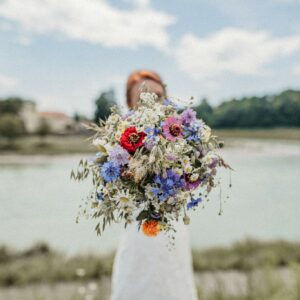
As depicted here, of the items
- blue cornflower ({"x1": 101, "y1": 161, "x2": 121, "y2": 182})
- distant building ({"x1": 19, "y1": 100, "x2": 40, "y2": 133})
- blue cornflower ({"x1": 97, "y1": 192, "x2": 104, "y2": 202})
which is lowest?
blue cornflower ({"x1": 97, "y1": 192, "x2": 104, "y2": 202})

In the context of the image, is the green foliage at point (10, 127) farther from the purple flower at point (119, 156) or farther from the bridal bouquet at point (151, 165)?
the purple flower at point (119, 156)

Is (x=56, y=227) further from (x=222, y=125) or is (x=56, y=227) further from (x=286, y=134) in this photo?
(x=286, y=134)

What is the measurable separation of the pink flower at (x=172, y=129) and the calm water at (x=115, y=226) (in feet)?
5.19

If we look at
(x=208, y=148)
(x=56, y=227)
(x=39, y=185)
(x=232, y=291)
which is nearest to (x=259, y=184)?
(x=39, y=185)

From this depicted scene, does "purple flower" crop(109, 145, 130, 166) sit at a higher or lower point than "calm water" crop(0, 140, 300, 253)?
higher

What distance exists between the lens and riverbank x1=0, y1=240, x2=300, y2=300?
4.59m

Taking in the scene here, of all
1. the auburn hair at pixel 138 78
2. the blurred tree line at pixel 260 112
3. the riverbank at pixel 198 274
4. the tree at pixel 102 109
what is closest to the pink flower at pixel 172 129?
the tree at pixel 102 109

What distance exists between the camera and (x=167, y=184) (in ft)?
6.83

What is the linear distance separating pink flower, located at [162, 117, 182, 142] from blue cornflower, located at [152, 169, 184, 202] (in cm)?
16

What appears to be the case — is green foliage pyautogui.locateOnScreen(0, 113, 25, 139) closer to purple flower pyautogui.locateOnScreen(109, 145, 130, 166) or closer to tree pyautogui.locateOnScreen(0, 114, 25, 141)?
tree pyautogui.locateOnScreen(0, 114, 25, 141)

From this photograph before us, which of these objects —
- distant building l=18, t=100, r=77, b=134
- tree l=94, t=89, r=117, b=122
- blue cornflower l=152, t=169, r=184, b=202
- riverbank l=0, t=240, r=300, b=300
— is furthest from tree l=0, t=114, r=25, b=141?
blue cornflower l=152, t=169, r=184, b=202

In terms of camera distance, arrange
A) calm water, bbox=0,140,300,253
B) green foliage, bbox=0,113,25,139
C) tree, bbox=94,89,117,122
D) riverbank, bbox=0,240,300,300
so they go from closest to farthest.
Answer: tree, bbox=94,89,117,122 → riverbank, bbox=0,240,300,300 → calm water, bbox=0,140,300,253 → green foliage, bbox=0,113,25,139

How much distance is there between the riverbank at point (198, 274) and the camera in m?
4.59

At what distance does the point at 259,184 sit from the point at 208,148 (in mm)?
19787
